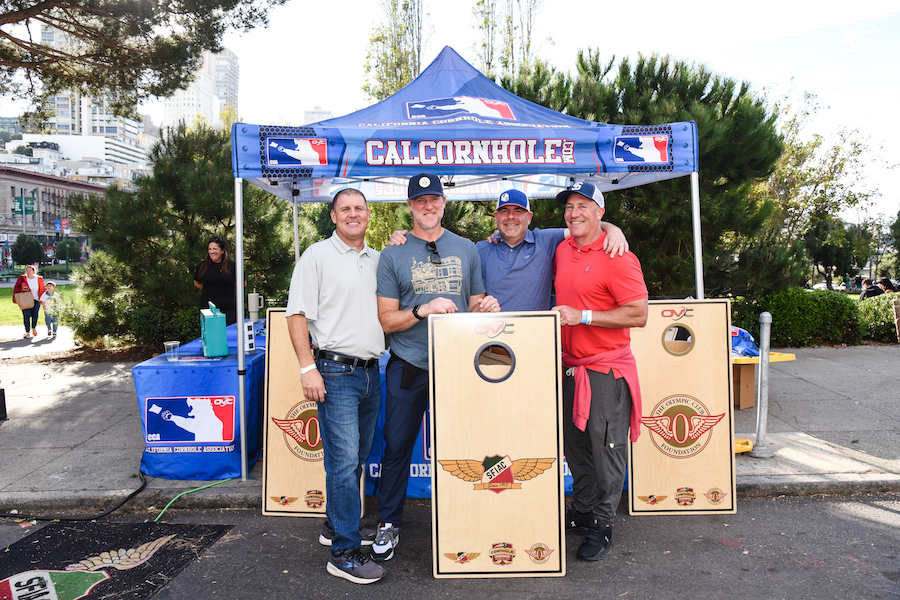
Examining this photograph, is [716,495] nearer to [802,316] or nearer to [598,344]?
[598,344]

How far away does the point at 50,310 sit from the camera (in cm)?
1082

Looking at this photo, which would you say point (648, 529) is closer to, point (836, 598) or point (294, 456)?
point (836, 598)

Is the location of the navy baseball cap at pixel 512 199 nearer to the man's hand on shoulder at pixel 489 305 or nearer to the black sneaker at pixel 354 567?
the man's hand on shoulder at pixel 489 305

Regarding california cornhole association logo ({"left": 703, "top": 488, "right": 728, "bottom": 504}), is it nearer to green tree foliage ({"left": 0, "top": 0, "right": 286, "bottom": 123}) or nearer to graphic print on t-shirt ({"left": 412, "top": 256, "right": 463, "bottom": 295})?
graphic print on t-shirt ({"left": 412, "top": 256, "right": 463, "bottom": 295})

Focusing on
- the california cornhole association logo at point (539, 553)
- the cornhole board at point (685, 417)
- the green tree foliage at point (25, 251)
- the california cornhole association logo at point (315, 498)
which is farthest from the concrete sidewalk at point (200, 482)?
the green tree foliage at point (25, 251)

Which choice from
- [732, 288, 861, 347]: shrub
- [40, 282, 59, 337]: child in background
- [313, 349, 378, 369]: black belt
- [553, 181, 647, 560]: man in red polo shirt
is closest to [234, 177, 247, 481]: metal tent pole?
[313, 349, 378, 369]: black belt

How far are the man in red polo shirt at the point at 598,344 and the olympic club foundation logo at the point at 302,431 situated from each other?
63.5 inches

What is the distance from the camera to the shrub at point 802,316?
9508mm

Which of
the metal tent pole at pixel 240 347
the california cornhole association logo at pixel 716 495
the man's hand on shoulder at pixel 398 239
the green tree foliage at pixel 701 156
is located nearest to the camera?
the man's hand on shoulder at pixel 398 239

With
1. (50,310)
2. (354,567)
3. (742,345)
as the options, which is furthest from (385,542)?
(50,310)

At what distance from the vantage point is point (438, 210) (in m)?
3.05

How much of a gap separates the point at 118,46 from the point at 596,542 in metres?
9.27

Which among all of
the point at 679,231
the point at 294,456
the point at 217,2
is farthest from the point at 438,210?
the point at 217,2

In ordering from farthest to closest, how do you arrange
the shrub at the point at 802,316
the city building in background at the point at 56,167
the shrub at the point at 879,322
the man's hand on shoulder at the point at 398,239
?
the shrub at the point at 879,322 < the city building in background at the point at 56,167 < the shrub at the point at 802,316 < the man's hand on shoulder at the point at 398,239
